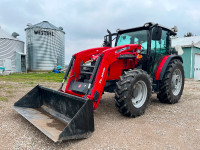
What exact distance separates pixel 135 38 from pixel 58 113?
3051mm

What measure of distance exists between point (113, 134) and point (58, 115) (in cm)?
130

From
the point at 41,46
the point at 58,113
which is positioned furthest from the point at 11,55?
the point at 58,113

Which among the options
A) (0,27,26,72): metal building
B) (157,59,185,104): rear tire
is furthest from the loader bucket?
(0,27,26,72): metal building

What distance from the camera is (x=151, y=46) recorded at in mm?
5012

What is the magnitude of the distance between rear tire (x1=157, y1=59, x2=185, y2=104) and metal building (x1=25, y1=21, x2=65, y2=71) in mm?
18223

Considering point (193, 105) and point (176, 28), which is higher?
point (176, 28)

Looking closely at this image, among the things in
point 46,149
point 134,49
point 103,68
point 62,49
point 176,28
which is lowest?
point 46,149

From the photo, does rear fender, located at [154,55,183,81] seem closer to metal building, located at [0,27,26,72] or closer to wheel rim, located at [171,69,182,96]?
wheel rim, located at [171,69,182,96]

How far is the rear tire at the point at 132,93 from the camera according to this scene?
12.2 ft

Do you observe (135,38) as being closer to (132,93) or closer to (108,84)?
(108,84)

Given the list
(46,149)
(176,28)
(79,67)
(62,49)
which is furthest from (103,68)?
(62,49)

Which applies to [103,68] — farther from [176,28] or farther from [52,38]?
[52,38]

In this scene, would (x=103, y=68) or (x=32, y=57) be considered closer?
(x=103, y=68)

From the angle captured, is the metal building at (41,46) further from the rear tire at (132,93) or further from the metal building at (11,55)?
the rear tire at (132,93)
